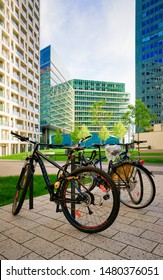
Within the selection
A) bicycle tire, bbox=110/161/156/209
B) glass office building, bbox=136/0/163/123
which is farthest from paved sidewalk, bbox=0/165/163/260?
glass office building, bbox=136/0/163/123

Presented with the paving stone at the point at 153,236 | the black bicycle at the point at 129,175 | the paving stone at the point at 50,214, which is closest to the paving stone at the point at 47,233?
the paving stone at the point at 50,214

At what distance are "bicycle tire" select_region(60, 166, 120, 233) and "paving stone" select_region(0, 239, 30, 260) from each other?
81 cm

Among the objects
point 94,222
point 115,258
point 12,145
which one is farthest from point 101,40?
point 12,145

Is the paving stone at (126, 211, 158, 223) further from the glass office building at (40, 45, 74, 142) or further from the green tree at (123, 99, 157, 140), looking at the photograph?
the glass office building at (40, 45, 74, 142)

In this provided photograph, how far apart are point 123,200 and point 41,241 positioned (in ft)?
7.49

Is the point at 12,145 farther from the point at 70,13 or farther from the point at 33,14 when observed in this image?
the point at 33,14

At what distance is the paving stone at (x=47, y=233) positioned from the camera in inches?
111

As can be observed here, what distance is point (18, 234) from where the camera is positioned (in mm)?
2939

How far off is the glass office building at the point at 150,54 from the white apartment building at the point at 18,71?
159 ft

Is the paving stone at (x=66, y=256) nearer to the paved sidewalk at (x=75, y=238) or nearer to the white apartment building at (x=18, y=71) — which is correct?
the paved sidewalk at (x=75, y=238)

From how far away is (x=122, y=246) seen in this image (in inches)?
100

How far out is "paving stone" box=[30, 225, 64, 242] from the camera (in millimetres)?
2832

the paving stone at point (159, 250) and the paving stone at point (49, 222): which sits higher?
the paving stone at point (159, 250)

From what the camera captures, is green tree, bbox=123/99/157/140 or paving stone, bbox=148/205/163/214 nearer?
paving stone, bbox=148/205/163/214
